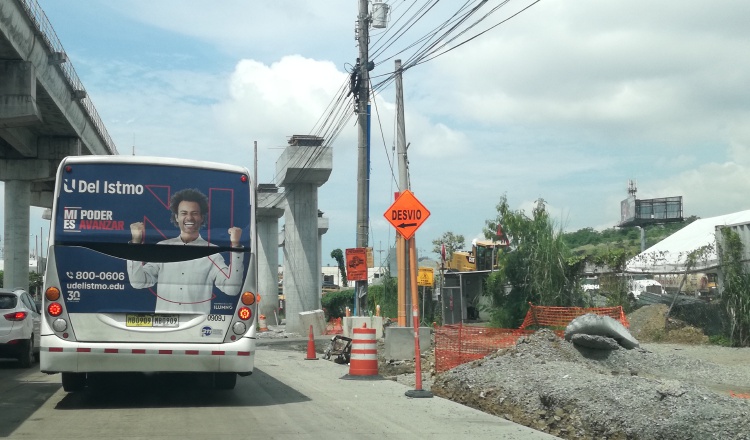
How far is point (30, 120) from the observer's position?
25828 millimetres

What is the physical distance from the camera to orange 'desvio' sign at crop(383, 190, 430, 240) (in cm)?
1357

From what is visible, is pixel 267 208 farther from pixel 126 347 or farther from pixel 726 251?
pixel 126 347

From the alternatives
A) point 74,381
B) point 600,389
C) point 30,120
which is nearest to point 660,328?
point 600,389

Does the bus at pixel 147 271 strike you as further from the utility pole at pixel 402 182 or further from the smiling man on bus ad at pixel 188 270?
the utility pole at pixel 402 182

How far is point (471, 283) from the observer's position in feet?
123

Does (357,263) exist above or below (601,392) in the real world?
above

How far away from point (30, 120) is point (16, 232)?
1663 cm

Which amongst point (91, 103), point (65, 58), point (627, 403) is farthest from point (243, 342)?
point (91, 103)

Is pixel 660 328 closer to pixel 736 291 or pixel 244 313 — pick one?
pixel 736 291

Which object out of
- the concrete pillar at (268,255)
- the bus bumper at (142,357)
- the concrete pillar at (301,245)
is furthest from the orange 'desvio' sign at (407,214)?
the concrete pillar at (268,255)

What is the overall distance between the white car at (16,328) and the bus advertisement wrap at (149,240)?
7599 mm

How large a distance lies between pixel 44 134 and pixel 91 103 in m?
2.79

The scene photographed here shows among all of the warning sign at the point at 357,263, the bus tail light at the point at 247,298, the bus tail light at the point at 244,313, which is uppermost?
the warning sign at the point at 357,263

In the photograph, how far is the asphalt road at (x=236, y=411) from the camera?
353 inches
